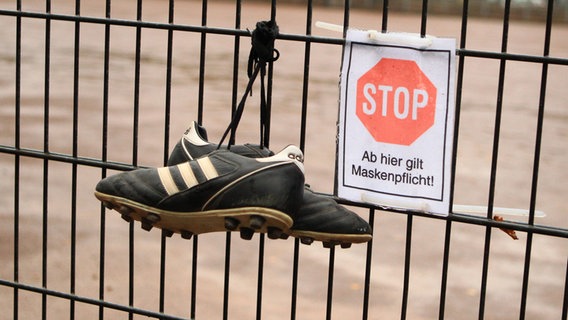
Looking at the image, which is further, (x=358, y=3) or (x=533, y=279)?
(x=358, y=3)

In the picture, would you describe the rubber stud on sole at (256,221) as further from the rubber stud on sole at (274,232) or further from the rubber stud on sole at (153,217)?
the rubber stud on sole at (153,217)

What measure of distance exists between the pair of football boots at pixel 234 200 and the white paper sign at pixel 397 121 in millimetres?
212

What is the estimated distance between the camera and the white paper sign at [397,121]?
2.03 metres

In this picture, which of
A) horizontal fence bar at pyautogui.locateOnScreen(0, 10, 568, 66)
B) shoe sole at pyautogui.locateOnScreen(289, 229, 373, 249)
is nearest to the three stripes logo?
shoe sole at pyautogui.locateOnScreen(289, 229, 373, 249)

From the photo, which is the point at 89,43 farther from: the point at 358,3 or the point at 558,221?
the point at 358,3

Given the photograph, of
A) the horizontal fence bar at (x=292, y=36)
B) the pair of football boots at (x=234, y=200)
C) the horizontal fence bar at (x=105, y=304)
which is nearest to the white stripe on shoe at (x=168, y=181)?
the pair of football boots at (x=234, y=200)

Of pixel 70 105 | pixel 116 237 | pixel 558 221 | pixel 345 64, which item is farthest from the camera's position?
pixel 70 105

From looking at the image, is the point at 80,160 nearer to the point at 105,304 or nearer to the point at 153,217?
the point at 105,304

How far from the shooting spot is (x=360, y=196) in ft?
6.99

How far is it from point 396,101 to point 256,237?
9.10 ft

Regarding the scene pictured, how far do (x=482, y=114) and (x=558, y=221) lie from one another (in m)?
4.18

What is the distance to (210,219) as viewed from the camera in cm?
183

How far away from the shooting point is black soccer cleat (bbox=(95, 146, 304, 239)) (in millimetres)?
1788

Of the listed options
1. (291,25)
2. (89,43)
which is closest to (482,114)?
(89,43)
